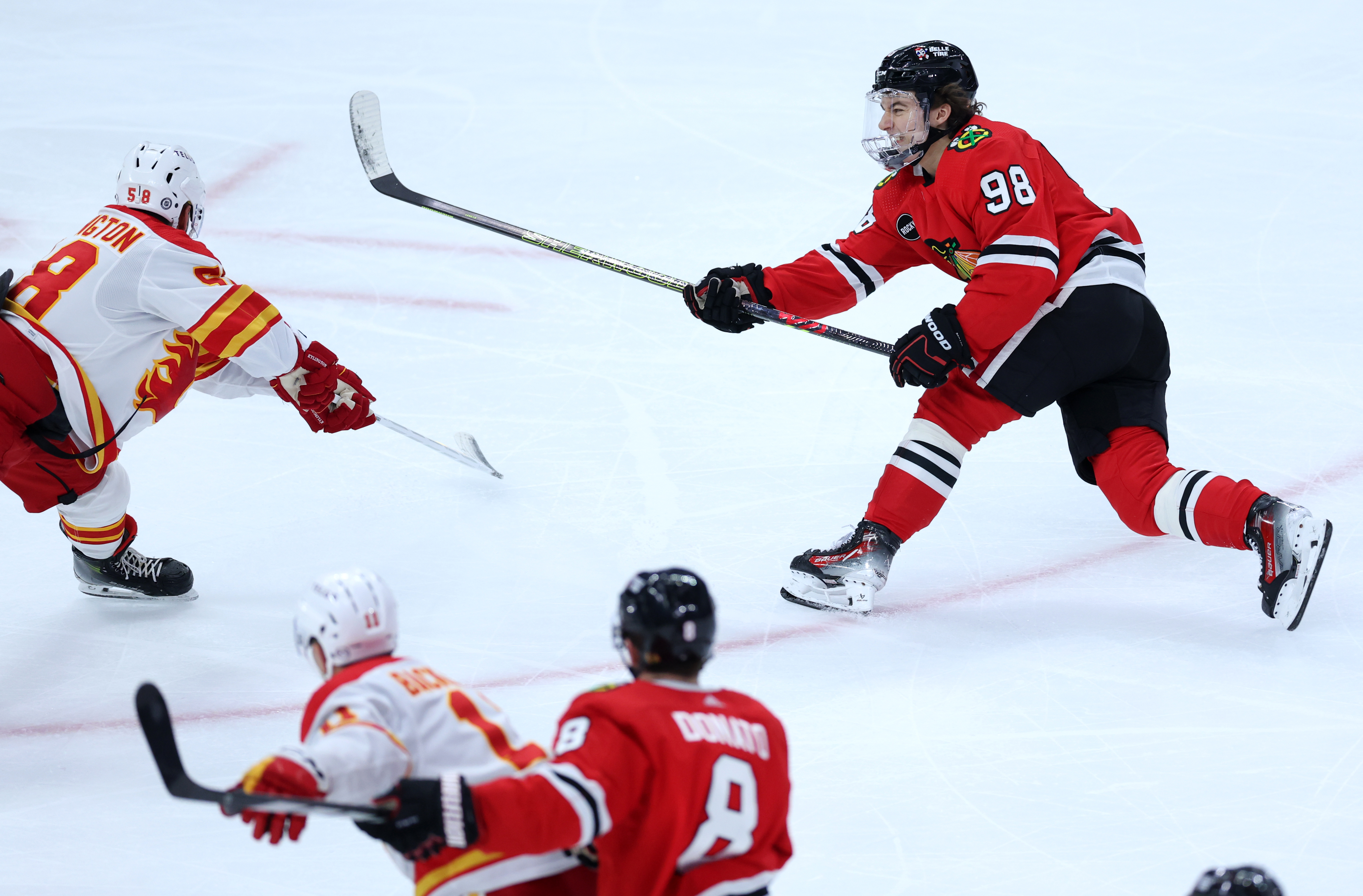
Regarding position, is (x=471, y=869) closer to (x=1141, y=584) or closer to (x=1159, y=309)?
(x=1141, y=584)

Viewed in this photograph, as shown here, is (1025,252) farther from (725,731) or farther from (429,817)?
(429,817)

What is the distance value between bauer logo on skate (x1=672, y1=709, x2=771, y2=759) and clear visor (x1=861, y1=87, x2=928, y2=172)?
5.94 feet

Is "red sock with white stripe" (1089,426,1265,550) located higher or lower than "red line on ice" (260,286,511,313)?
lower

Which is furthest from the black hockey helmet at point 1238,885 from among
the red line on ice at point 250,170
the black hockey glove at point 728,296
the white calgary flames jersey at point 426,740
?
the red line on ice at point 250,170

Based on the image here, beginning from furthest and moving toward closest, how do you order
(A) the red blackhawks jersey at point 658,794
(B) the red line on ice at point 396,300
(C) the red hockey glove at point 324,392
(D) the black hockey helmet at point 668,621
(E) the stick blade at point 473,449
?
(B) the red line on ice at point 396,300 → (E) the stick blade at point 473,449 → (C) the red hockey glove at point 324,392 → (D) the black hockey helmet at point 668,621 → (A) the red blackhawks jersey at point 658,794

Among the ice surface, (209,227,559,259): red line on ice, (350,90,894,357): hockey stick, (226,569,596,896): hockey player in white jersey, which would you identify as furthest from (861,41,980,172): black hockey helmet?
(209,227,559,259): red line on ice

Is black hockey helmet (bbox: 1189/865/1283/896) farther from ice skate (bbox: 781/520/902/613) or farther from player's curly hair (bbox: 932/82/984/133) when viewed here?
player's curly hair (bbox: 932/82/984/133)

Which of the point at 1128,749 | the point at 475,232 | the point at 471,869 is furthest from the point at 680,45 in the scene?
the point at 471,869

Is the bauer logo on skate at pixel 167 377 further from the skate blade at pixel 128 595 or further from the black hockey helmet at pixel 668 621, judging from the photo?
the black hockey helmet at pixel 668 621

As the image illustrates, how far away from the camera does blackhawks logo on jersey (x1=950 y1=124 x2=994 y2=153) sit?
3.10 metres

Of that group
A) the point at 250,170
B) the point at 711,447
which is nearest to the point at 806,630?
the point at 711,447

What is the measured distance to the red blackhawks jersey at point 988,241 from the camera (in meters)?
3.05

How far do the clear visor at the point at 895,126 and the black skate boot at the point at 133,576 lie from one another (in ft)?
6.18

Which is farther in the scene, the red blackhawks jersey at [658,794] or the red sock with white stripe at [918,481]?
the red sock with white stripe at [918,481]
